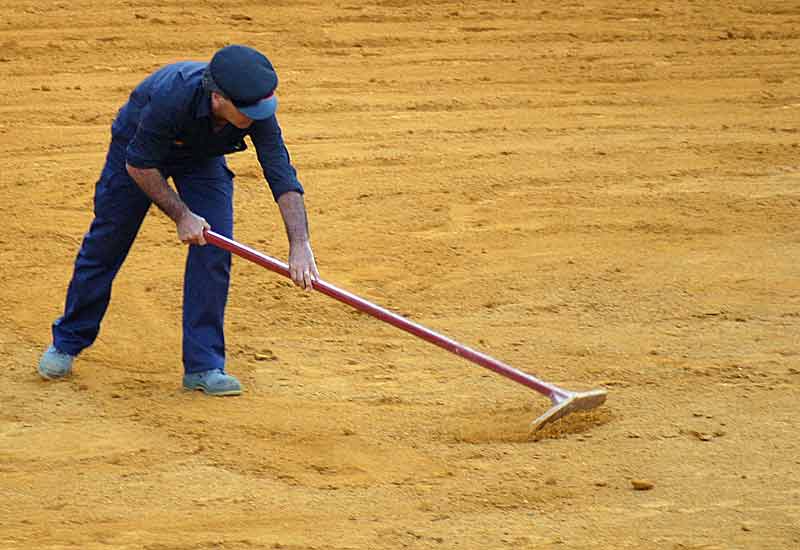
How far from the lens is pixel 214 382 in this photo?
19.8ft

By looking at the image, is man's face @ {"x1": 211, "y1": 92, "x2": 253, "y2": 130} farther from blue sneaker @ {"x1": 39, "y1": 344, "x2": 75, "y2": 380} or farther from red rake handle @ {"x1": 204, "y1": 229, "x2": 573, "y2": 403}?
blue sneaker @ {"x1": 39, "y1": 344, "x2": 75, "y2": 380}

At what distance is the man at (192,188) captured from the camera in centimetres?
538

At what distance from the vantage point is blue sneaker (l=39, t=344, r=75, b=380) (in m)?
6.13

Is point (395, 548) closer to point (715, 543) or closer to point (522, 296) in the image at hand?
point (715, 543)

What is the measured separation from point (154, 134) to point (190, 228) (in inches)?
15.8

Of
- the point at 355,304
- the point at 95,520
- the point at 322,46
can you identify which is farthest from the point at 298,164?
the point at 95,520

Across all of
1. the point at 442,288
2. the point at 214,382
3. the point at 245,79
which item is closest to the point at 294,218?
the point at 245,79

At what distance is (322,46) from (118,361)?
509cm

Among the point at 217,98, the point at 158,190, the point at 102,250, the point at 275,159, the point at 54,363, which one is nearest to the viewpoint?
the point at 217,98

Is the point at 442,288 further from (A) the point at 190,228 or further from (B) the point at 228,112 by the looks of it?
(B) the point at 228,112

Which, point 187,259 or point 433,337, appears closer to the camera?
point 433,337

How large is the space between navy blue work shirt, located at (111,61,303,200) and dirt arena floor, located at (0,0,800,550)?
3.52 ft

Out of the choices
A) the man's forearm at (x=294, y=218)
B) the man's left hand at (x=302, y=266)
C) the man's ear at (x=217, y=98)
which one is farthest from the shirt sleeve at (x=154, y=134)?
the man's left hand at (x=302, y=266)

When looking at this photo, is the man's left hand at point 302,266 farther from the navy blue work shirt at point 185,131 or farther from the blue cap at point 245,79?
the blue cap at point 245,79
